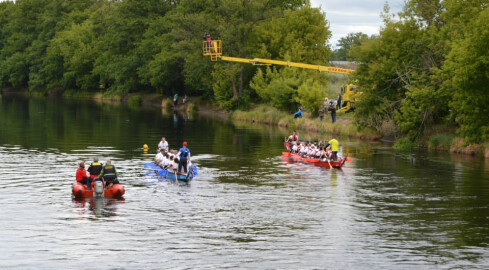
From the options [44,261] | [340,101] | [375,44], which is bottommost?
[44,261]

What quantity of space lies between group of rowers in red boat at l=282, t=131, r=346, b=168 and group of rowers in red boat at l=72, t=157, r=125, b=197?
1573cm

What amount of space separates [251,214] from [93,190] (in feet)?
27.2

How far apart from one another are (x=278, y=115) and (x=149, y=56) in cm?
4440

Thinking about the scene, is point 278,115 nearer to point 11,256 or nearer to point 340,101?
point 340,101

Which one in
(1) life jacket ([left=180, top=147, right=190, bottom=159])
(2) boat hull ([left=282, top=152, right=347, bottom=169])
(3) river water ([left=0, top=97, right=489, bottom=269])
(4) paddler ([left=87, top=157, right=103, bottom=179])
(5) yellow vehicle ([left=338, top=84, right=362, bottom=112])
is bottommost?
(3) river water ([left=0, top=97, right=489, bottom=269])

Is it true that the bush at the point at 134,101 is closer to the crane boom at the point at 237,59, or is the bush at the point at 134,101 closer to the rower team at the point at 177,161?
the crane boom at the point at 237,59

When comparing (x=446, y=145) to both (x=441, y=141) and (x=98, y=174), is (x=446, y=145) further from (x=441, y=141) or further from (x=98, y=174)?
(x=98, y=174)

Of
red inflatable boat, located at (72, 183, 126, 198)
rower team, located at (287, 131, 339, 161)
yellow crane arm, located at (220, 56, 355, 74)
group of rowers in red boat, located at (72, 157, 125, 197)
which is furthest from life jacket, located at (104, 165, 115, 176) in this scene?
yellow crane arm, located at (220, 56, 355, 74)

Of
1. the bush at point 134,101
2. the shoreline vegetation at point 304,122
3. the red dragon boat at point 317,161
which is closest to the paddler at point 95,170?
the red dragon boat at point 317,161

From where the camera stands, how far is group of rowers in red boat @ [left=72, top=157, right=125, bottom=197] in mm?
34906

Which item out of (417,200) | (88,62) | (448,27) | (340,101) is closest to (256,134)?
(340,101)

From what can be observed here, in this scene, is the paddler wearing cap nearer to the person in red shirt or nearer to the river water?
the river water

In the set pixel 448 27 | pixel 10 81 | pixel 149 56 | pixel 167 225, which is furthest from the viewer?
pixel 10 81

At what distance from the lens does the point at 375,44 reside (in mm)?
60719
